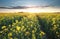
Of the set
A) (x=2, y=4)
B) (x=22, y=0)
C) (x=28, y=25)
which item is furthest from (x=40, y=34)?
(x=2, y=4)

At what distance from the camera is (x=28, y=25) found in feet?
5.05

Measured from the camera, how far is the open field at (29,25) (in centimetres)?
150

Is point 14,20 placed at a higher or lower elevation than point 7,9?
lower

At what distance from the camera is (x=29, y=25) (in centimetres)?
154

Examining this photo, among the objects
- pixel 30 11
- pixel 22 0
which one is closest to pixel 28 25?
pixel 30 11

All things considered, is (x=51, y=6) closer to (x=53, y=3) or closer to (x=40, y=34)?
(x=53, y=3)

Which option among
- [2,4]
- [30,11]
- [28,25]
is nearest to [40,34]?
[28,25]

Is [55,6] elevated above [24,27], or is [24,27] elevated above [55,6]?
[55,6]

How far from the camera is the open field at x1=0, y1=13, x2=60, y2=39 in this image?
4.93ft

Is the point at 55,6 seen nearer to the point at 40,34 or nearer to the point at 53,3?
the point at 53,3

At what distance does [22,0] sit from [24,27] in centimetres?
30

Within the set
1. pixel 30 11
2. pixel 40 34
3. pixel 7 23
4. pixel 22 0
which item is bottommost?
pixel 40 34

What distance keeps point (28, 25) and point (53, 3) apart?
1.21 feet

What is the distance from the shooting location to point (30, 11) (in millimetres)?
1574
